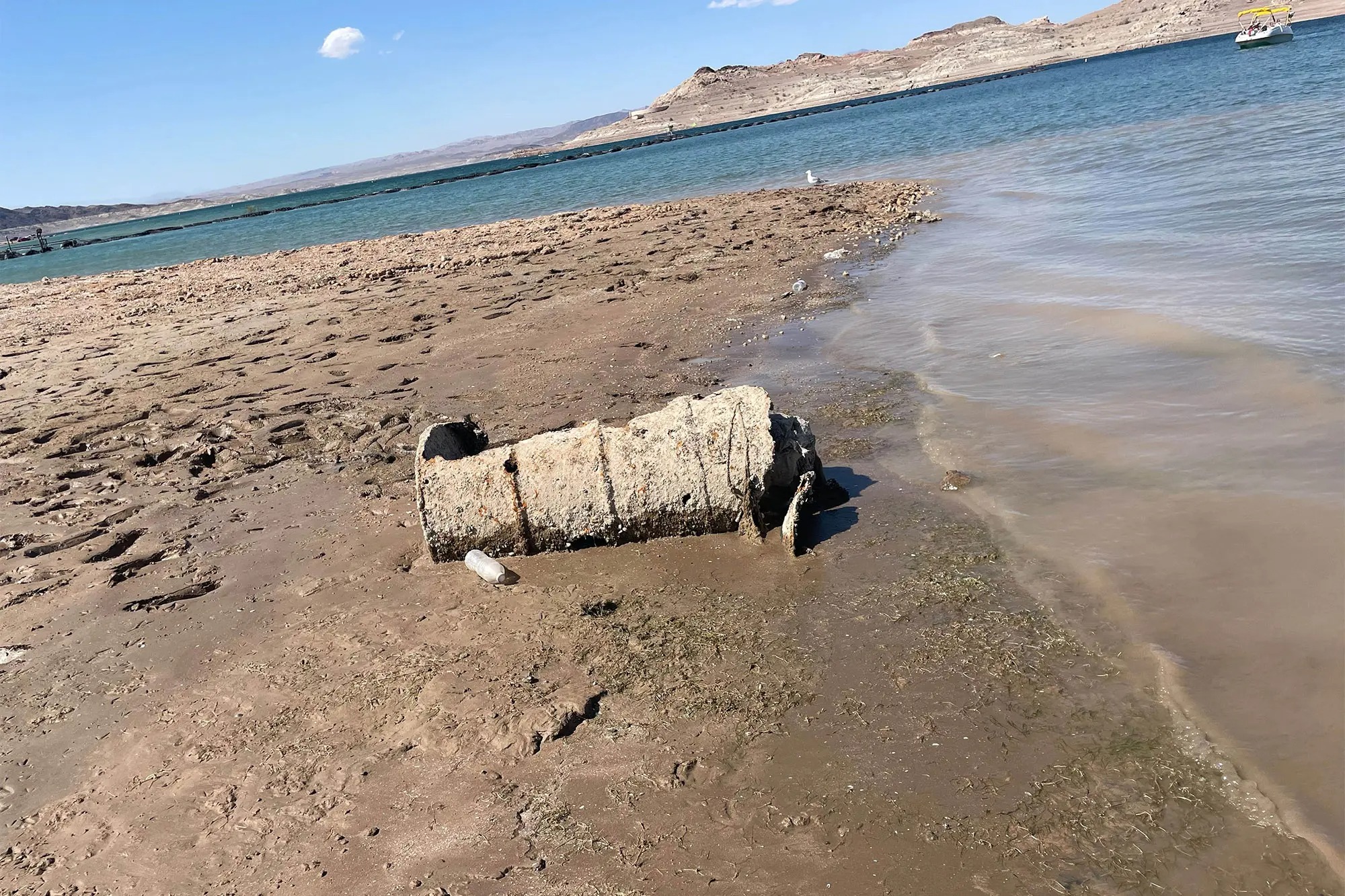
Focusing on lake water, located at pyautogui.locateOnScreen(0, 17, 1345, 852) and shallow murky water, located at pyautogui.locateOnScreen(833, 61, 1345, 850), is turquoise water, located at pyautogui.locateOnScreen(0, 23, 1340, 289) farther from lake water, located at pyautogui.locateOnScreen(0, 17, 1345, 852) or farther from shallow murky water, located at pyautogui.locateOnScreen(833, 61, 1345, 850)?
shallow murky water, located at pyautogui.locateOnScreen(833, 61, 1345, 850)

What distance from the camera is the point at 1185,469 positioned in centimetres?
523

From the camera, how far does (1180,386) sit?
6469mm

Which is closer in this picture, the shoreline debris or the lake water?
the lake water

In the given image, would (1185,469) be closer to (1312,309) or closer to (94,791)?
(1312,309)

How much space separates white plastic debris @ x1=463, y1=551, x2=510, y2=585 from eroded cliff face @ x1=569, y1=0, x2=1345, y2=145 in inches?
4673

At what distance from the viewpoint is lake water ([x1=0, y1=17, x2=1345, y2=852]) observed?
144 inches

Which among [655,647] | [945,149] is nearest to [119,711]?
[655,647]

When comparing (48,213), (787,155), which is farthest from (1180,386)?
(48,213)

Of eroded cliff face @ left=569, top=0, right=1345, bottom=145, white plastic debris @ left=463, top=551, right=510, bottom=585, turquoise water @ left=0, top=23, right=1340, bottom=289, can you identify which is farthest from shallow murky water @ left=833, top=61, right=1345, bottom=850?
eroded cliff face @ left=569, top=0, right=1345, bottom=145

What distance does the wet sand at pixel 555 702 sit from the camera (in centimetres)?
293

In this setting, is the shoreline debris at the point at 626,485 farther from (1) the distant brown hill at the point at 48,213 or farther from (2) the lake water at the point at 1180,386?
(1) the distant brown hill at the point at 48,213

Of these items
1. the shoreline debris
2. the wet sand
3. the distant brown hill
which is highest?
the distant brown hill

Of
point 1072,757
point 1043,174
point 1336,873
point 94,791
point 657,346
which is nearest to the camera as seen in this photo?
point 1336,873

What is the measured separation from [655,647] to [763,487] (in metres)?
1.37
